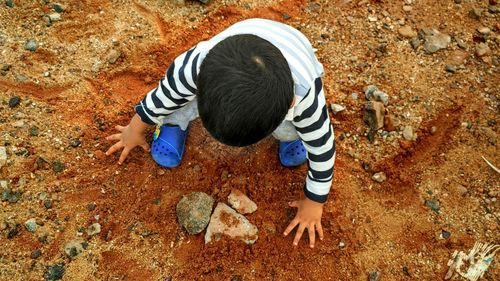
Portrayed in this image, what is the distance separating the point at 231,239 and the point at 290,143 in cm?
55

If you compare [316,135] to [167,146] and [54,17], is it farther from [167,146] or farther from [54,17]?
[54,17]

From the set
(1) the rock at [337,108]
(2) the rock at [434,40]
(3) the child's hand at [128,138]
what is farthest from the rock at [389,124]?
(3) the child's hand at [128,138]

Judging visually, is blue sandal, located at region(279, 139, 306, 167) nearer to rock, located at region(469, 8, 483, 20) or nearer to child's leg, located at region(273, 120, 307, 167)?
child's leg, located at region(273, 120, 307, 167)

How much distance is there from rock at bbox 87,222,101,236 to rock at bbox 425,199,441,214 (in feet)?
5.24

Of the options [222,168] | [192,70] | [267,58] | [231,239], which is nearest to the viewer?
[267,58]

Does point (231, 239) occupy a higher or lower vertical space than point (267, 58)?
lower


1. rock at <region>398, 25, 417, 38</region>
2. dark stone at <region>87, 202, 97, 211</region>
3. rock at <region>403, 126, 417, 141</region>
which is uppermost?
rock at <region>398, 25, 417, 38</region>

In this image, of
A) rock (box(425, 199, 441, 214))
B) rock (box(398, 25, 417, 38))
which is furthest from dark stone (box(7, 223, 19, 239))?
rock (box(398, 25, 417, 38))

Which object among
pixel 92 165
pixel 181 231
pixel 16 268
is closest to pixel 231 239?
pixel 181 231

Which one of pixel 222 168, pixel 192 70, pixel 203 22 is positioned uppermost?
pixel 192 70

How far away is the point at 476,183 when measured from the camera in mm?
2477

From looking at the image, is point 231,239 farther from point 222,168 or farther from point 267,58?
point 267,58

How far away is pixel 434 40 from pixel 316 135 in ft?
4.59

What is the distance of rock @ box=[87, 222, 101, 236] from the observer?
2.24 metres
